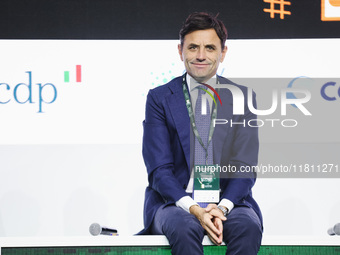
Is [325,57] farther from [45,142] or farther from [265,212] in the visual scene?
[45,142]

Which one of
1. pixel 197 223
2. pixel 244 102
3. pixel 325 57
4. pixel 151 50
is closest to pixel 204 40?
pixel 244 102

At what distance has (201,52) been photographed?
254 cm

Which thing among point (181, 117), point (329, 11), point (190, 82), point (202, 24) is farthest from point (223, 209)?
point (329, 11)

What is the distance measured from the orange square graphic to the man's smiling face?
131cm

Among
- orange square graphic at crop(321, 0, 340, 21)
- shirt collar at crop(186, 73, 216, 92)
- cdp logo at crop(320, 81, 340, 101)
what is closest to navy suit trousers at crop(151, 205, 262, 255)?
shirt collar at crop(186, 73, 216, 92)

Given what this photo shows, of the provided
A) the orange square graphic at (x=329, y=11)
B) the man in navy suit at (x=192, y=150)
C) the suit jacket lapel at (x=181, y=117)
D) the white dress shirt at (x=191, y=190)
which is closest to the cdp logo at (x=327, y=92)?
the orange square graphic at (x=329, y=11)

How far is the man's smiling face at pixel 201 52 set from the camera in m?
2.54

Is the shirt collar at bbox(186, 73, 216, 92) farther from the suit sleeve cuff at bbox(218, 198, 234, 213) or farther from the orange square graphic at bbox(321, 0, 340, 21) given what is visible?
the orange square graphic at bbox(321, 0, 340, 21)

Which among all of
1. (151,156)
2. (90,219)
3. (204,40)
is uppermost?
(204,40)

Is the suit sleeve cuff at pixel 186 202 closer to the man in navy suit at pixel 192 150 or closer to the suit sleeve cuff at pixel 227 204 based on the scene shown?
the man in navy suit at pixel 192 150

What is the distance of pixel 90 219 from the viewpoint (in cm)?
374

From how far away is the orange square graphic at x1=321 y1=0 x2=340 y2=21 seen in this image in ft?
11.8

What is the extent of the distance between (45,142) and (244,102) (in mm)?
1633

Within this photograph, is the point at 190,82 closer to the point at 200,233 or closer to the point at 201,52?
the point at 201,52
